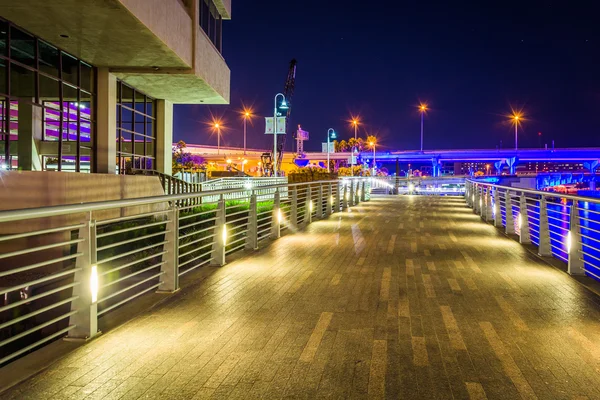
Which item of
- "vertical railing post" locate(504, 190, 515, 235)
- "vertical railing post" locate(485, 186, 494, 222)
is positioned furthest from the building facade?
"vertical railing post" locate(485, 186, 494, 222)

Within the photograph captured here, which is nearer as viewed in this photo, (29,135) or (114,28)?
(114,28)

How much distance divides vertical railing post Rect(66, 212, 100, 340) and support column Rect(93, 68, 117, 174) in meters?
15.4

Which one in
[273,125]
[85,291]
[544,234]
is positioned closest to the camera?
[85,291]

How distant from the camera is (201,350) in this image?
4.53 metres

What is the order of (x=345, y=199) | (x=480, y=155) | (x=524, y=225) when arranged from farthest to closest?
(x=480, y=155) < (x=345, y=199) < (x=524, y=225)

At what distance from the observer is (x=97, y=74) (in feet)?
62.8

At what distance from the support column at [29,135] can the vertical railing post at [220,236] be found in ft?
38.6

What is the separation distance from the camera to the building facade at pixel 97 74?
45.7 ft

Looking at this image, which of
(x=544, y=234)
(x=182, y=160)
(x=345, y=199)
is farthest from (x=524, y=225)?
(x=182, y=160)

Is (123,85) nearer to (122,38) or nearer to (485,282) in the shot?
(122,38)

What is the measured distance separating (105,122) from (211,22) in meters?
6.81

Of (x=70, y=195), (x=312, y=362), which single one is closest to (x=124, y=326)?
(x=312, y=362)

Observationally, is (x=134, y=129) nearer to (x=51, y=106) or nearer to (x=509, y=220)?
(x=51, y=106)

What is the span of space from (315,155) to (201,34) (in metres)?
94.2
